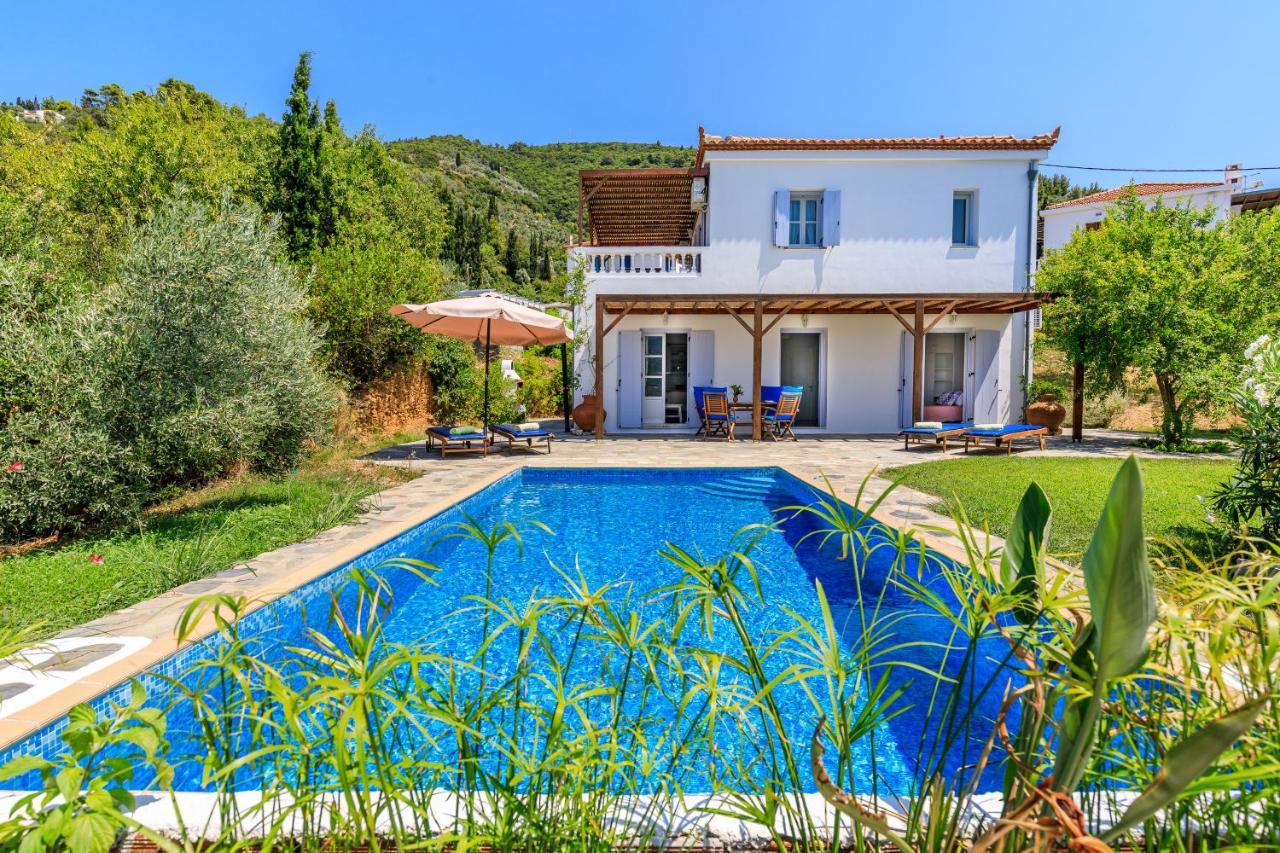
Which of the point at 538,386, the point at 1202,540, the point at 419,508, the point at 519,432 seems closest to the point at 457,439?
the point at 519,432

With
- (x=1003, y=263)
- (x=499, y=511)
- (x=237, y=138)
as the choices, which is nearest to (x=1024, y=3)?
(x=1003, y=263)

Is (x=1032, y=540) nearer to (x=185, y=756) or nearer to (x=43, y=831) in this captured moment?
(x=43, y=831)

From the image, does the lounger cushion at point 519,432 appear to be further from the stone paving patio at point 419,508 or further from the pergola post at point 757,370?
the pergola post at point 757,370

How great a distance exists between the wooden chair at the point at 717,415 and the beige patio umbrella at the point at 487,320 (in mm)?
3354

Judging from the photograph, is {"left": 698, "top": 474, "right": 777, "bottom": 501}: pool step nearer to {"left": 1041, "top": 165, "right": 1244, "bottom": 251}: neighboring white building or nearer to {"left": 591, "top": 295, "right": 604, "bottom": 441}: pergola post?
{"left": 591, "top": 295, "right": 604, "bottom": 441}: pergola post

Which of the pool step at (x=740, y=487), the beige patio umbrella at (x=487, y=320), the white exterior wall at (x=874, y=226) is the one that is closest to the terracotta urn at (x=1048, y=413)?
the white exterior wall at (x=874, y=226)

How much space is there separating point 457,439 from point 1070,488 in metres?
8.77

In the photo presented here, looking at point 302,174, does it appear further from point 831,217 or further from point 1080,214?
point 1080,214

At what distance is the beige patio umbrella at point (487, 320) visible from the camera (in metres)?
10.4

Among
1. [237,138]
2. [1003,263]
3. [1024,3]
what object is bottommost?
[1003,263]

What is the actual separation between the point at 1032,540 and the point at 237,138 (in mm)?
27446

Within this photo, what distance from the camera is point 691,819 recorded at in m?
1.67

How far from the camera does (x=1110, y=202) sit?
27.0 meters

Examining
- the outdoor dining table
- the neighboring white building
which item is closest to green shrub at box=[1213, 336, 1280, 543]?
the outdoor dining table
